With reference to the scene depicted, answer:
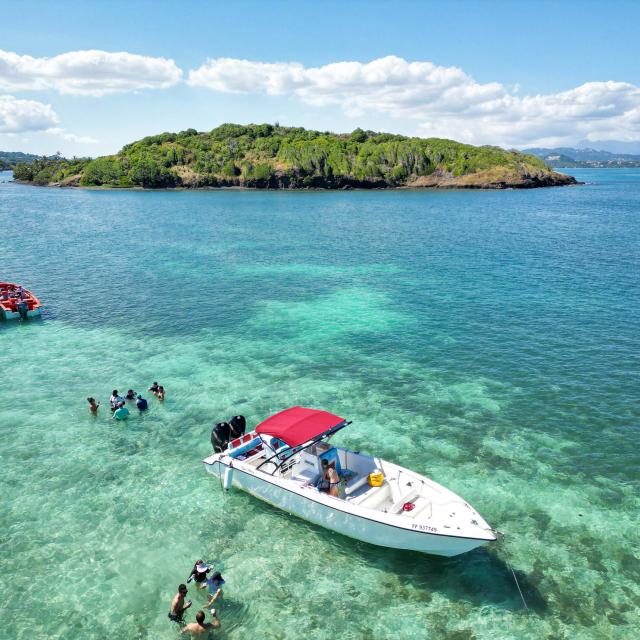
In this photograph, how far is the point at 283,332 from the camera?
38.4 metres

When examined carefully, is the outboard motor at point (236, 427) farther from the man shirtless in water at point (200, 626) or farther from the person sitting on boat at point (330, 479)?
the man shirtless in water at point (200, 626)

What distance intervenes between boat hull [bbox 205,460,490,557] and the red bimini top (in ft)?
5.37

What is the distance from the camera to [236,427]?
22062mm

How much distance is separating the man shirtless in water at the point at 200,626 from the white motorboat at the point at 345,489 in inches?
183

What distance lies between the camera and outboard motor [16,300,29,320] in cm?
4022

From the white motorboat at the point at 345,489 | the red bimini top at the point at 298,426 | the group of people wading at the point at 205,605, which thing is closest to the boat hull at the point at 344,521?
the white motorboat at the point at 345,489

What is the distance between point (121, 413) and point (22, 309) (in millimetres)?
20867

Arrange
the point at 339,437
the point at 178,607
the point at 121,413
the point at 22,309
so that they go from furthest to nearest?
the point at 22,309
the point at 121,413
the point at 339,437
the point at 178,607

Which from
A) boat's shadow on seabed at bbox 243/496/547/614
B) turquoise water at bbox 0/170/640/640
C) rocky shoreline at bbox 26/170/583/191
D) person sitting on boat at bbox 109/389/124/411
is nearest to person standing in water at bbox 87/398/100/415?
turquoise water at bbox 0/170/640/640

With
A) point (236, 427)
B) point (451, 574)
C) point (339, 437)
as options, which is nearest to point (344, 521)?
point (451, 574)

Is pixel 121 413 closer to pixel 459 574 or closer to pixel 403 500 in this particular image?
pixel 403 500

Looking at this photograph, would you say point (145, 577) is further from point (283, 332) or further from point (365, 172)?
point (365, 172)

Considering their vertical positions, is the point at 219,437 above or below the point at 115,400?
above

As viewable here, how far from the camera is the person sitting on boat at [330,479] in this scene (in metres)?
18.0
